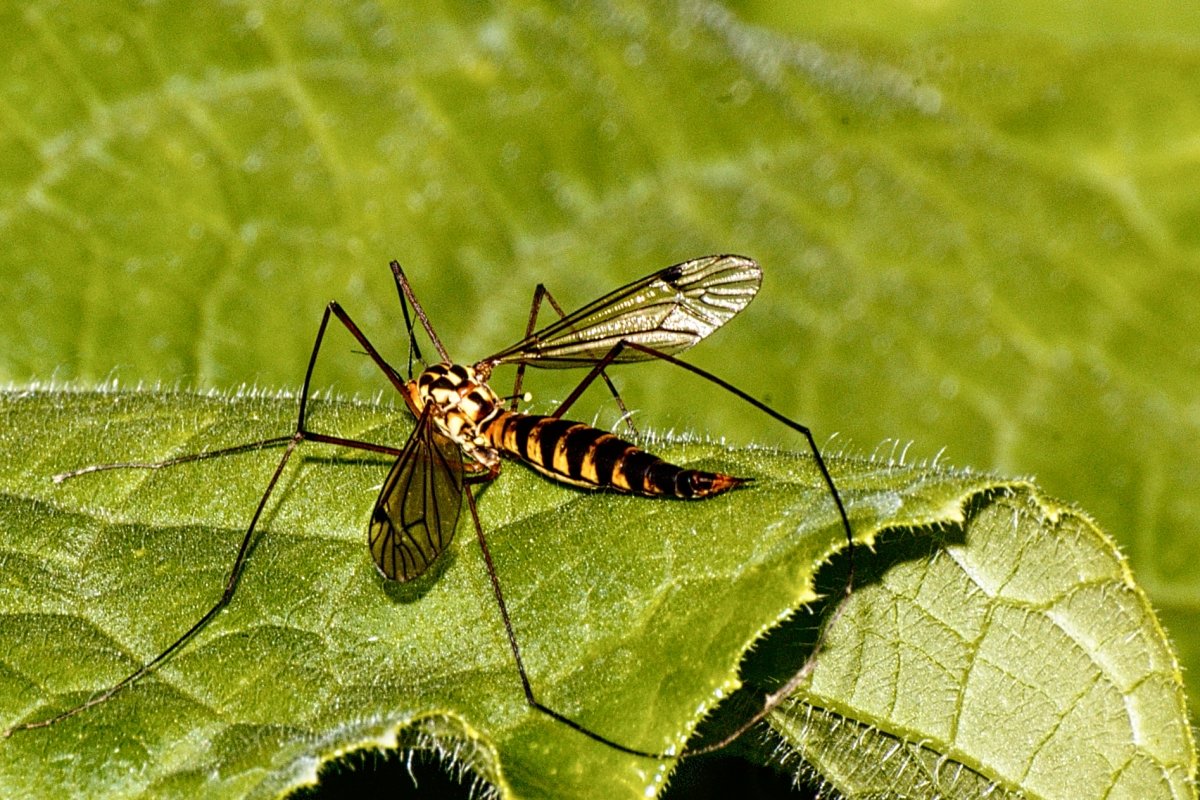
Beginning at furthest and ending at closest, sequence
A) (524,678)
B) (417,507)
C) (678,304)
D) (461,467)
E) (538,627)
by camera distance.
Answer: (678,304) < (461,467) < (417,507) < (538,627) < (524,678)

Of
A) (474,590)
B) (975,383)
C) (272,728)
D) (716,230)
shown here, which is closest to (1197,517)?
(975,383)

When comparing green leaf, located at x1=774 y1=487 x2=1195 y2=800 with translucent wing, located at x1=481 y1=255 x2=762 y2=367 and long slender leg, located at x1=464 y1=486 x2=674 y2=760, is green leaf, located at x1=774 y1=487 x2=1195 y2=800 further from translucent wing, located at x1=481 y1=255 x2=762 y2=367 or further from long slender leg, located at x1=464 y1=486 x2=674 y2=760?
translucent wing, located at x1=481 y1=255 x2=762 y2=367

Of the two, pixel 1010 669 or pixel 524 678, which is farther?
pixel 1010 669

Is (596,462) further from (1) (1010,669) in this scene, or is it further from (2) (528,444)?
(1) (1010,669)

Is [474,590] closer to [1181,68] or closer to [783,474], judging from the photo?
[783,474]

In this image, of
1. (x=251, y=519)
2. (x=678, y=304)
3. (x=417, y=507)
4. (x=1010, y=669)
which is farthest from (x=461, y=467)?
(x=1010, y=669)

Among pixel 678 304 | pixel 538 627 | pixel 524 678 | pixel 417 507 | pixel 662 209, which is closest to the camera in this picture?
pixel 524 678

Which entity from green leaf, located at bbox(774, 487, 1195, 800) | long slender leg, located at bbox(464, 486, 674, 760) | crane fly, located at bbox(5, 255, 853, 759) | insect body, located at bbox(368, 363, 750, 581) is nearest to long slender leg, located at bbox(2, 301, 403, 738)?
crane fly, located at bbox(5, 255, 853, 759)
